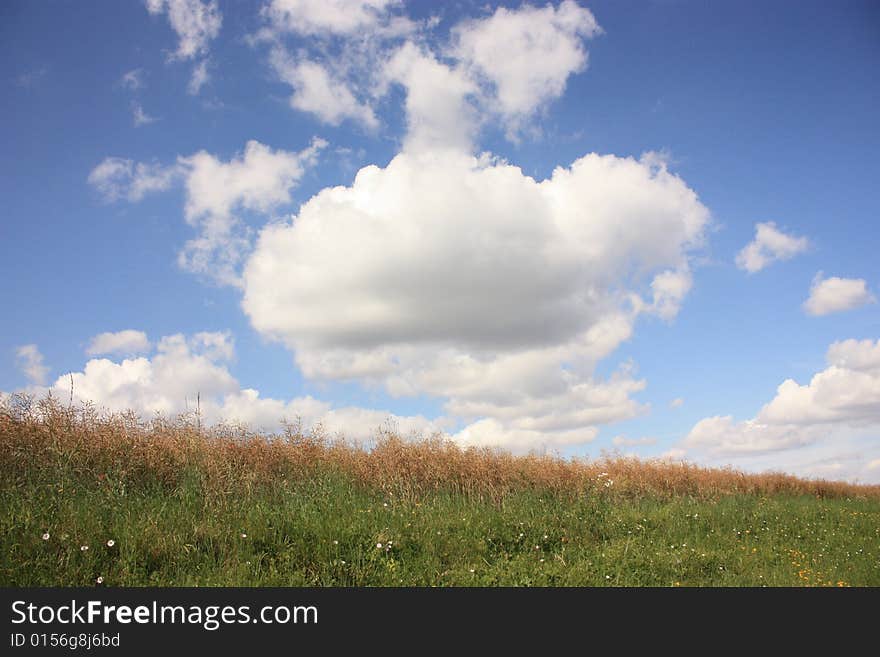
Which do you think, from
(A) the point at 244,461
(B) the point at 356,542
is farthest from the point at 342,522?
(A) the point at 244,461

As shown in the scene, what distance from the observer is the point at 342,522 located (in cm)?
903

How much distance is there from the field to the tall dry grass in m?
0.04

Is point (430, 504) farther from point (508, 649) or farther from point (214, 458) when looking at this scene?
point (508, 649)

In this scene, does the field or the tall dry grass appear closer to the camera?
the field

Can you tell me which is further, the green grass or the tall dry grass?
the tall dry grass

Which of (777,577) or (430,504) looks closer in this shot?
(777,577)

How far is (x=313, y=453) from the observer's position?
43.9 ft

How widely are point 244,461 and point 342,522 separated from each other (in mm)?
4287

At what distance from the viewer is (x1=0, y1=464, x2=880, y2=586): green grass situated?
24.1 feet

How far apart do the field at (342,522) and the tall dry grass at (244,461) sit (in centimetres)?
4

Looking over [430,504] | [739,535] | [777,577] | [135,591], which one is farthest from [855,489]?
[135,591]

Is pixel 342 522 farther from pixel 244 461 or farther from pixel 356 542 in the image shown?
pixel 244 461

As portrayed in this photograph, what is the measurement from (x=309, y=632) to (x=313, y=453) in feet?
24.5

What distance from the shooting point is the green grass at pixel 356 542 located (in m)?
7.35
